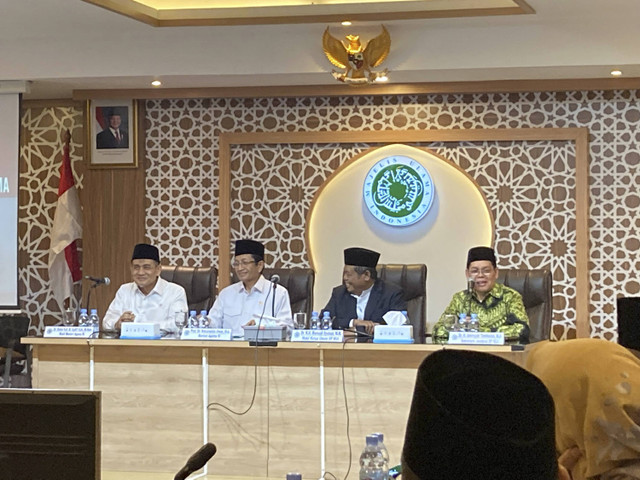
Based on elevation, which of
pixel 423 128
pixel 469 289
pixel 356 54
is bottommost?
pixel 469 289

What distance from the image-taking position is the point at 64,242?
7.28 metres

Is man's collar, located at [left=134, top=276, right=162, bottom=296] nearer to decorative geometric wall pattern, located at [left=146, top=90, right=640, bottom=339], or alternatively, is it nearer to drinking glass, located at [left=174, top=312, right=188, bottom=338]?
drinking glass, located at [left=174, top=312, right=188, bottom=338]

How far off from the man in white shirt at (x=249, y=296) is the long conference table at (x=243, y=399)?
1.00 m

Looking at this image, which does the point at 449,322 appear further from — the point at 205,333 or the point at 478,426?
the point at 478,426

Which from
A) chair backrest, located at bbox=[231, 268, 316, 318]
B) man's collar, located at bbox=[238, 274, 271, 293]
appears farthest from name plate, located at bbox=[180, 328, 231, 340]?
chair backrest, located at bbox=[231, 268, 316, 318]

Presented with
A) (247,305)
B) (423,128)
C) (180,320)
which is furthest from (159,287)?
(423,128)

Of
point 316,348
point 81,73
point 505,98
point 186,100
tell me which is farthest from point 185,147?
point 316,348

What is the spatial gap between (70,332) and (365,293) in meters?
1.73

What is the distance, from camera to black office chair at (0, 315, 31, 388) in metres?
6.70

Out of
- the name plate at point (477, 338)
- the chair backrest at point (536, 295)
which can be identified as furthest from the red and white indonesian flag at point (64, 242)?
the name plate at point (477, 338)

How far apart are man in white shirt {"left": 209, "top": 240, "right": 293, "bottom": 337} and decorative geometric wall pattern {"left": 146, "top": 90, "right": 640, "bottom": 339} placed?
132 centimetres

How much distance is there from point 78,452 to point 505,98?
578cm

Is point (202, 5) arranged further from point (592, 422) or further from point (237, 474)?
point (592, 422)

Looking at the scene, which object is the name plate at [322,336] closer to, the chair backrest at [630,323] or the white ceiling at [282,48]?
the white ceiling at [282,48]
